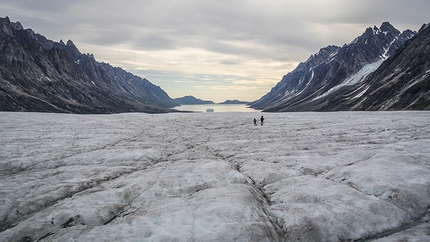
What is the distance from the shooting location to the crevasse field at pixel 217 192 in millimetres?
11930

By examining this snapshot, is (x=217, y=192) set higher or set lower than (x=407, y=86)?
lower

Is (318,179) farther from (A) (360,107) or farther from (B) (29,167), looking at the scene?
(A) (360,107)

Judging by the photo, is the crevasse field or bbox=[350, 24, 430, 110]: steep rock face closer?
the crevasse field

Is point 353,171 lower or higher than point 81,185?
higher

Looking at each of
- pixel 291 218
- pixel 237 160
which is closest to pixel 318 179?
pixel 291 218

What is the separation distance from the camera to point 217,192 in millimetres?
15625

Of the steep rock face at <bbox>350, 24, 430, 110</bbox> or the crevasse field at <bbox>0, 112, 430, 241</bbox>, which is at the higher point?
the steep rock face at <bbox>350, 24, 430, 110</bbox>

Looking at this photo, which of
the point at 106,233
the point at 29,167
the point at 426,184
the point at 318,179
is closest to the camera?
the point at 106,233

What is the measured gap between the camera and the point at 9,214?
13.9 m

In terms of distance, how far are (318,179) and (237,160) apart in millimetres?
8098

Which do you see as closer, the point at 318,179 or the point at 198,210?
the point at 198,210

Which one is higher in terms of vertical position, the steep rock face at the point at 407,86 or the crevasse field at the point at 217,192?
the steep rock face at the point at 407,86

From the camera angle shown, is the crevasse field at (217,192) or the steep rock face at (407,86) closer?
the crevasse field at (217,192)

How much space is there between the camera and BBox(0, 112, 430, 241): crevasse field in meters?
11.9
